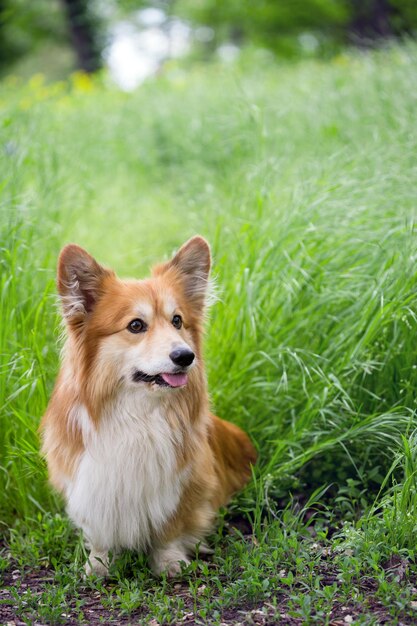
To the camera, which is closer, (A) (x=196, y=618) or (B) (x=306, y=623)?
(B) (x=306, y=623)

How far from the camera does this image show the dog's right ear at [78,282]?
298 cm

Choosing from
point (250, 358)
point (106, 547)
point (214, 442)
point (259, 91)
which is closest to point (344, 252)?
point (250, 358)

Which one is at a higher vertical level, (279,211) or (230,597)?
(279,211)

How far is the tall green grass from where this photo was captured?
361 centimetres

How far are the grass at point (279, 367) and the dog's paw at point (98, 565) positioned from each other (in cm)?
6

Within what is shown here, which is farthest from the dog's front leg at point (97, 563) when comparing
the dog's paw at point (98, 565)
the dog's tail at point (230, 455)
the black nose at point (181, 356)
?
the black nose at point (181, 356)

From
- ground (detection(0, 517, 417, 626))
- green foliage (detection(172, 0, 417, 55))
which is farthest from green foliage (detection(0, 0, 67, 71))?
ground (detection(0, 517, 417, 626))

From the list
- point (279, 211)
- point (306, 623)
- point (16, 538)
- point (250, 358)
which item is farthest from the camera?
point (279, 211)

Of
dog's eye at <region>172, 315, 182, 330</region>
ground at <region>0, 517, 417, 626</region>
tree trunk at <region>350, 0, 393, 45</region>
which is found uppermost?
tree trunk at <region>350, 0, 393, 45</region>

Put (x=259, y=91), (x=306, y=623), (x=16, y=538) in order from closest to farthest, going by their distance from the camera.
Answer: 1. (x=306, y=623)
2. (x=16, y=538)
3. (x=259, y=91)

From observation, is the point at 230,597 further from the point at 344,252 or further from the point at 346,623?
the point at 344,252

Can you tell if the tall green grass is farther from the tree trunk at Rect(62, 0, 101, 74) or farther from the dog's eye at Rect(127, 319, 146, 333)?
the tree trunk at Rect(62, 0, 101, 74)

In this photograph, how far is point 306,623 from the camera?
260 centimetres

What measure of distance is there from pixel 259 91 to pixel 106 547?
18.4 feet
